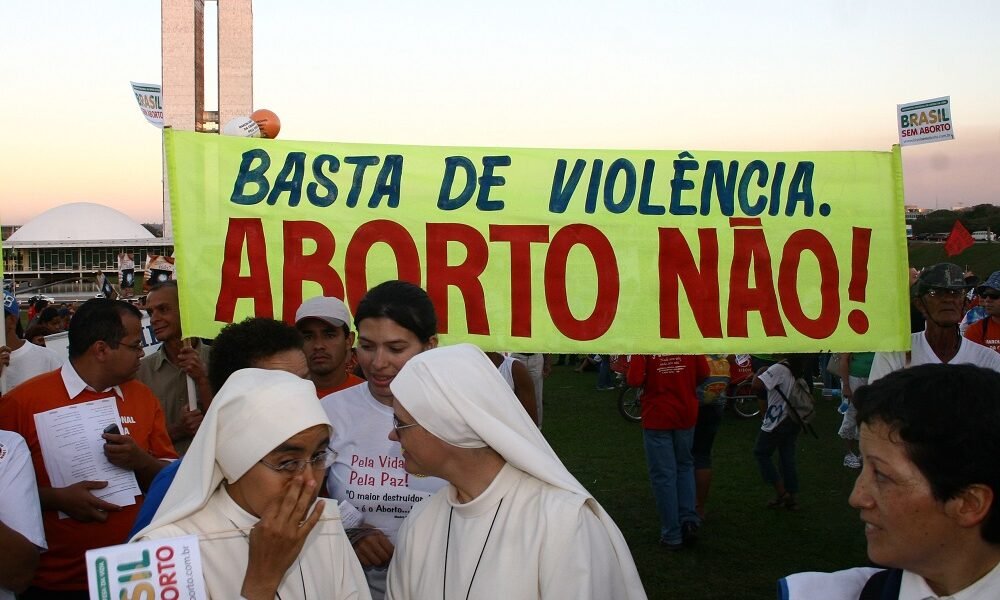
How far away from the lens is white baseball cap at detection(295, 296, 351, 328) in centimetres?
402

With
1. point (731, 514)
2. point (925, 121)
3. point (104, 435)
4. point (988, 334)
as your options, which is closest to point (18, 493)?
point (104, 435)

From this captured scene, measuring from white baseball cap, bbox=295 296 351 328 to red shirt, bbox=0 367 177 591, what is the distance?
0.84 meters

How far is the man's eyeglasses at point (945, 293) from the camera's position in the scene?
5227mm

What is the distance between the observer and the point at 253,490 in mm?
2242

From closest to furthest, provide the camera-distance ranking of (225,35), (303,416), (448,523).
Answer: (303,416), (448,523), (225,35)

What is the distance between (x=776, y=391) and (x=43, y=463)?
643 centimetres

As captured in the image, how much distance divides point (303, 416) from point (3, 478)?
1305 mm

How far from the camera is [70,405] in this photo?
3723mm

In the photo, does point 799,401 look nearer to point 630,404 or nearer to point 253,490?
point 630,404

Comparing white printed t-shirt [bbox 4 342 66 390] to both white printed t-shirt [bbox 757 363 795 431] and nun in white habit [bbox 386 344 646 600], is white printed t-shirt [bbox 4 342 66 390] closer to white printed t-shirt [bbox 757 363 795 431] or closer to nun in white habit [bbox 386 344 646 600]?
nun in white habit [bbox 386 344 646 600]

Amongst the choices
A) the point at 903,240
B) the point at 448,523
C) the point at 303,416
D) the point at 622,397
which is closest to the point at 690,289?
the point at 903,240

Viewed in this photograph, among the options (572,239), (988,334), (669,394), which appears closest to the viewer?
(572,239)

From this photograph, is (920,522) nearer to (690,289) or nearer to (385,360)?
(385,360)

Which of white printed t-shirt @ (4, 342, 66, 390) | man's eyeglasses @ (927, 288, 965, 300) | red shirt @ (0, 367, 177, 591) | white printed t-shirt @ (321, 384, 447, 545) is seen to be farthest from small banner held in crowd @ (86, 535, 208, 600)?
white printed t-shirt @ (4, 342, 66, 390)
